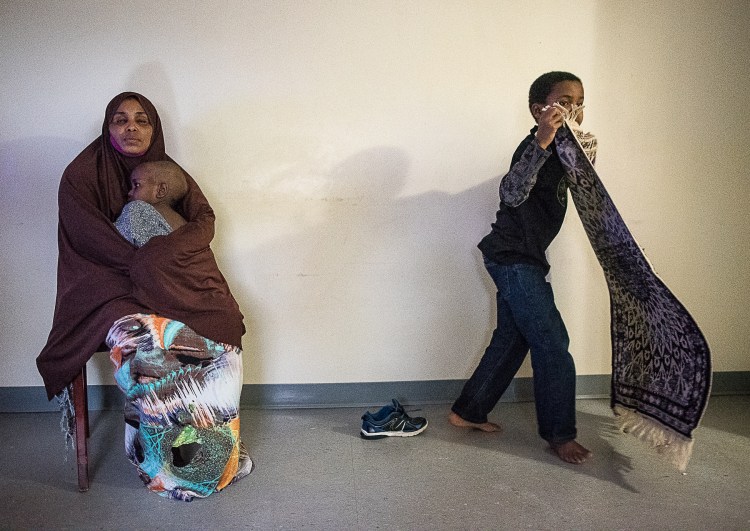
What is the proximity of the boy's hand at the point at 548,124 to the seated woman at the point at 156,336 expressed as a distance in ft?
4.20

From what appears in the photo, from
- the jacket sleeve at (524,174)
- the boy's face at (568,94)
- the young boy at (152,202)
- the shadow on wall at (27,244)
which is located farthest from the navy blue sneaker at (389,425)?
the shadow on wall at (27,244)

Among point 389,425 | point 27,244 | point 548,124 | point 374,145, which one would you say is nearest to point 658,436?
point 389,425

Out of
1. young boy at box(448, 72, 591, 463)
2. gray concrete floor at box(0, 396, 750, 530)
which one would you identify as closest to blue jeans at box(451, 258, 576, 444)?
young boy at box(448, 72, 591, 463)

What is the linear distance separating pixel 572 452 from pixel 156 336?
162cm

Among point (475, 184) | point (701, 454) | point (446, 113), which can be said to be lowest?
point (701, 454)

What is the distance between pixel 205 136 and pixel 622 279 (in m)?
1.89

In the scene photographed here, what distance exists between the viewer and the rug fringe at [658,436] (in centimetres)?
248

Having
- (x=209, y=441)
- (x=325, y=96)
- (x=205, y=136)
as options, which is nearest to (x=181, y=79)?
(x=205, y=136)

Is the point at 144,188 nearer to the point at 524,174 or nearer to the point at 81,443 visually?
the point at 81,443

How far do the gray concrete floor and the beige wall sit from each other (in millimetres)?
483

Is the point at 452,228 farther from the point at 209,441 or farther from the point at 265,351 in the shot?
the point at 209,441

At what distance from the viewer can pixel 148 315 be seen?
8.21 ft

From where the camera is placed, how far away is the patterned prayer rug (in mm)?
2453

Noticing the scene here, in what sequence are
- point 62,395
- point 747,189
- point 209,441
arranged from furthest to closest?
point 747,189 → point 62,395 → point 209,441
